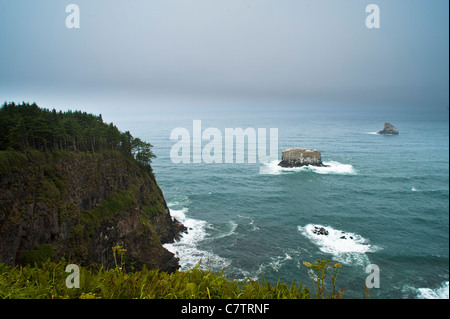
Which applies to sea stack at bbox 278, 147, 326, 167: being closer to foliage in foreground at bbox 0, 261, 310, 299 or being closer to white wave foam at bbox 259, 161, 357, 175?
white wave foam at bbox 259, 161, 357, 175

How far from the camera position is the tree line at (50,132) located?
3328 centimetres

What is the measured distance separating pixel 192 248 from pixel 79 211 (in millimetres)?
21432

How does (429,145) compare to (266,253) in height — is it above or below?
above

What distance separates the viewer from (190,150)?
13775cm

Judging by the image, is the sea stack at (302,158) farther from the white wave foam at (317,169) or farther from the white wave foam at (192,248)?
the white wave foam at (192,248)

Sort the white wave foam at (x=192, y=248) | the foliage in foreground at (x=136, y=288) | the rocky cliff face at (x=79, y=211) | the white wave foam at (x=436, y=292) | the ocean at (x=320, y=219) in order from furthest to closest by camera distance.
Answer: the white wave foam at (x=192, y=248), the ocean at (x=320, y=219), the white wave foam at (x=436, y=292), the rocky cliff face at (x=79, y=211), the foliage in foreground at (x=136, y=288)

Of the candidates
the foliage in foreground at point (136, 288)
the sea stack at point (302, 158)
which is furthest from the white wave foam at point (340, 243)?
the sea stack at point (302, 158)

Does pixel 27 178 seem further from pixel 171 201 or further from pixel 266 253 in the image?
pixel 171 201

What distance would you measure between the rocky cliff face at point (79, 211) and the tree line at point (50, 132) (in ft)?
10.9

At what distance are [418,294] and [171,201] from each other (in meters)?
56.3

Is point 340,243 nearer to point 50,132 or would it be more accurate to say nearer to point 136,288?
point 136,288

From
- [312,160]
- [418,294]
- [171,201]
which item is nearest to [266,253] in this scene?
[418,294]

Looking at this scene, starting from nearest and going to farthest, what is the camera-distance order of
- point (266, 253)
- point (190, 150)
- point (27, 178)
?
point (27, 178) < point (266, 253) < point (190, 150)

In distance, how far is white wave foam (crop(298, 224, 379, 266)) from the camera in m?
46.3
